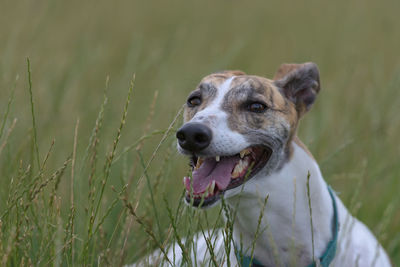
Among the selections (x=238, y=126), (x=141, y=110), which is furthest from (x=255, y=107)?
(x=141, y=110)

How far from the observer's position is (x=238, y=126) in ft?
9.47

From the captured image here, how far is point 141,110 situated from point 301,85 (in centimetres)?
243

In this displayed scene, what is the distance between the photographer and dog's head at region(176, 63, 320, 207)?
Answer: 270cm

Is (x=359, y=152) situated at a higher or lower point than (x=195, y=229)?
lower

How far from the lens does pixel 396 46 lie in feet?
27.7

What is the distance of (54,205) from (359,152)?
334 cm

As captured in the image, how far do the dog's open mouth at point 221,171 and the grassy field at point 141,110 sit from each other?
0.46 feet

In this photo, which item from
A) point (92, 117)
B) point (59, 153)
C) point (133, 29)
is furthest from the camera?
point (133, 29)

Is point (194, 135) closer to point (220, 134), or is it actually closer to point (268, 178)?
point (220, 134)

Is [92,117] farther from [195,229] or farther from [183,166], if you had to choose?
[195,229]

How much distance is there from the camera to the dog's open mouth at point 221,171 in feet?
8.87

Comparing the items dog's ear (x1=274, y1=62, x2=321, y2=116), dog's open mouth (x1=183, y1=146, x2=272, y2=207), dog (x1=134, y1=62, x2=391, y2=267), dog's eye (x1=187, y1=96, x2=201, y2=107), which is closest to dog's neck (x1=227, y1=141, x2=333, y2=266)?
dog (x1=134, y1=62, x2=391, y2=267)

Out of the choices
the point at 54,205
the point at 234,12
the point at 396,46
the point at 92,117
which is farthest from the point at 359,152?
the point at 234,12

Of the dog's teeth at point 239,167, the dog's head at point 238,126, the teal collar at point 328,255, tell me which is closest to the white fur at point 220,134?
the dog's head at point 238,126
